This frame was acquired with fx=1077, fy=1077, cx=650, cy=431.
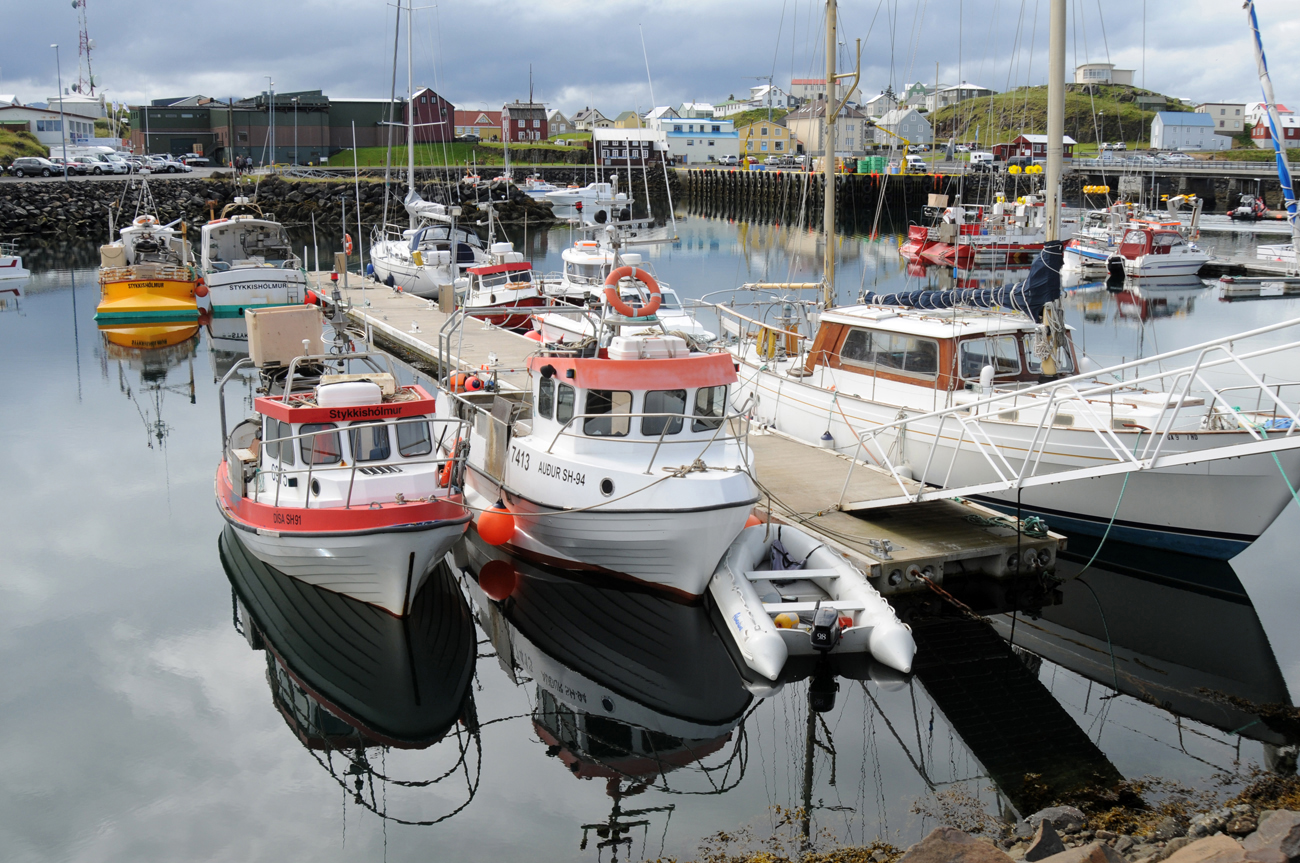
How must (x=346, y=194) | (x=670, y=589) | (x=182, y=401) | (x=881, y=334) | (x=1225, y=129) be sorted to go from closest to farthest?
(x=670, y=589)
(x=881, y=334)
(x=182, y=401)
(x=346, y=194)
(x=1225, y=129)

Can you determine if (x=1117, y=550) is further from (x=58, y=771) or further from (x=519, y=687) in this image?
(x=58, y=771)

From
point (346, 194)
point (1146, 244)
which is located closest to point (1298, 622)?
point (1146, 244)

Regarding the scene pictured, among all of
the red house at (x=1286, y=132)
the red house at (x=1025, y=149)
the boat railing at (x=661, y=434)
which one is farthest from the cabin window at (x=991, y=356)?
the red house at (x=1286, y=132)

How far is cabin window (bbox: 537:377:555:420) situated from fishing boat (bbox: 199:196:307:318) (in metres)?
21.2

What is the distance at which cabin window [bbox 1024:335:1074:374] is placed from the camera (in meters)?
15.3

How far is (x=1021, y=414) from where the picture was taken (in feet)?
47.0

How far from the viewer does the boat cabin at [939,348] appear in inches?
589

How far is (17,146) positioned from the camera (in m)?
79.2

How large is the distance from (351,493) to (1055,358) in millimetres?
9979

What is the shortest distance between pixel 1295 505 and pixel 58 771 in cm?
1644

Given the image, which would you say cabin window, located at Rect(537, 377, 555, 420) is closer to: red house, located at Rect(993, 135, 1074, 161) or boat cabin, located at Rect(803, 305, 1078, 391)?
boat cabin, located at Rect(803, 305, 1078, 391)

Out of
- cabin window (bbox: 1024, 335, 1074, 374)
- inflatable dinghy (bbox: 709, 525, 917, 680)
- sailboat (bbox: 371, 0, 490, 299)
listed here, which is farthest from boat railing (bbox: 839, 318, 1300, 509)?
sailboat (bbox: 371, 0, 490, 299)

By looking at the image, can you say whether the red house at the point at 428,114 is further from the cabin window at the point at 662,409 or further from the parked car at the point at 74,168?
the cabin window at the point at 662,409

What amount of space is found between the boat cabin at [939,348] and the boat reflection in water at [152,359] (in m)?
13.0
